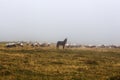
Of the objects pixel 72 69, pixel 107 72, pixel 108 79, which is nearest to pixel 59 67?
pixel 72 69

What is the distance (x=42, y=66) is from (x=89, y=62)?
23.5 feet

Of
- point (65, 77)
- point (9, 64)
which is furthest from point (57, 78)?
point (9, 64)

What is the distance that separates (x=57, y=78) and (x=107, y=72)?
6521 mm

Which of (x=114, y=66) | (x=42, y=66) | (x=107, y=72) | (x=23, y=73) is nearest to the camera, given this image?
(x=23, y=73)

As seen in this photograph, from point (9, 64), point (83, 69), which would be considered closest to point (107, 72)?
point (83, 69)

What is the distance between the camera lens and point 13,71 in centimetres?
3100

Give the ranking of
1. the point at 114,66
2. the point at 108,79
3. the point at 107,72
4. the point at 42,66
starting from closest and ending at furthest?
the point at 108,79 < the point at 107,72 < the point at 42,66 < the point at 114,66

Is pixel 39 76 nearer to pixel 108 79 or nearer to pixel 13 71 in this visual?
pixel 13 71

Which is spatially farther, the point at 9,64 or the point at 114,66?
the point at 114,66

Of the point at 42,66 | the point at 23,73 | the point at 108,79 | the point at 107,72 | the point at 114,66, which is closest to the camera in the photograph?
the point at 108,79

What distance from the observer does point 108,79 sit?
27.5 meters

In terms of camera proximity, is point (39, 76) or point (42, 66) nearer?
point (39, 76)

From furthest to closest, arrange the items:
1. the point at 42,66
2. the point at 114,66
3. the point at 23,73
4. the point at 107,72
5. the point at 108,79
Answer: the point at 114,66 < the point at 42,66 < the point at 107,72 < the point at 23,73 < the point at 108,79

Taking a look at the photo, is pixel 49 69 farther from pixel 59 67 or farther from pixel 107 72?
pixel 107 72
